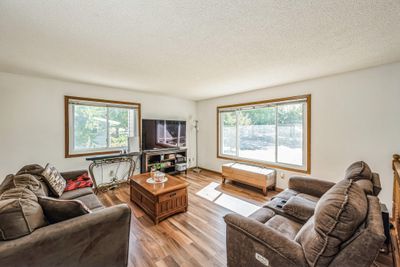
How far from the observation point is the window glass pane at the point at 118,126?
391 centimetres

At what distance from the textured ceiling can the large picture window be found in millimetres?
855

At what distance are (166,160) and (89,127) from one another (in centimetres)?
195

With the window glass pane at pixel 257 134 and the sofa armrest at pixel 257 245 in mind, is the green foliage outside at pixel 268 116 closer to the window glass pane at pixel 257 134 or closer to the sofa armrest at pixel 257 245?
the window glass pane at pixel 257 134

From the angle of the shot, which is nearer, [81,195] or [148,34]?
[148,34]

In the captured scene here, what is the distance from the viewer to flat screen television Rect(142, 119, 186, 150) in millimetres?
4223

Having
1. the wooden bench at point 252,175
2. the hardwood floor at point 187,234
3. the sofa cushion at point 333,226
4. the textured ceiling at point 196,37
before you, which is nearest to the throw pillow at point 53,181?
the hardwood floor at point 187,234

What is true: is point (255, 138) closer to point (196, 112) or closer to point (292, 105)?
point (292, 105)

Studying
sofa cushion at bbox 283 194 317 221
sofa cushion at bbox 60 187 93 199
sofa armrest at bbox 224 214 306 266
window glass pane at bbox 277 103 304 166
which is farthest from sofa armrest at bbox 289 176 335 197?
sofa cushion at bbox 60 187 93 199

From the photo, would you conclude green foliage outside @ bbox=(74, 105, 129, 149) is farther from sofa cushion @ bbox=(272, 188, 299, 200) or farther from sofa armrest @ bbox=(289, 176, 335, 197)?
sofa armrest @ bbox=(289, 176, 335, 197)

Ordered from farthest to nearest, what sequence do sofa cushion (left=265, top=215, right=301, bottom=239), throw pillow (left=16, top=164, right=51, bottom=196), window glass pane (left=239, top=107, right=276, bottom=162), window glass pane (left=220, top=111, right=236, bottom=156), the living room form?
window glass pane (left=220, top=111, right=236, bottom=156), window glass pane (left=239, top=107, right=276, bottom=162), throw pillow (left=16, top=164, right=51, bottom=196), sofa cushion (left=265, top=215, right=301, bottom=239), the living room

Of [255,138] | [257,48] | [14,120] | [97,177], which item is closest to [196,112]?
[255,138]

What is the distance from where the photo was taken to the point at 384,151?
251 cm

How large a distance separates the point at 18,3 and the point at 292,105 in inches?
157

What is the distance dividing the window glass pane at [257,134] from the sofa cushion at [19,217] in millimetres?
3833
